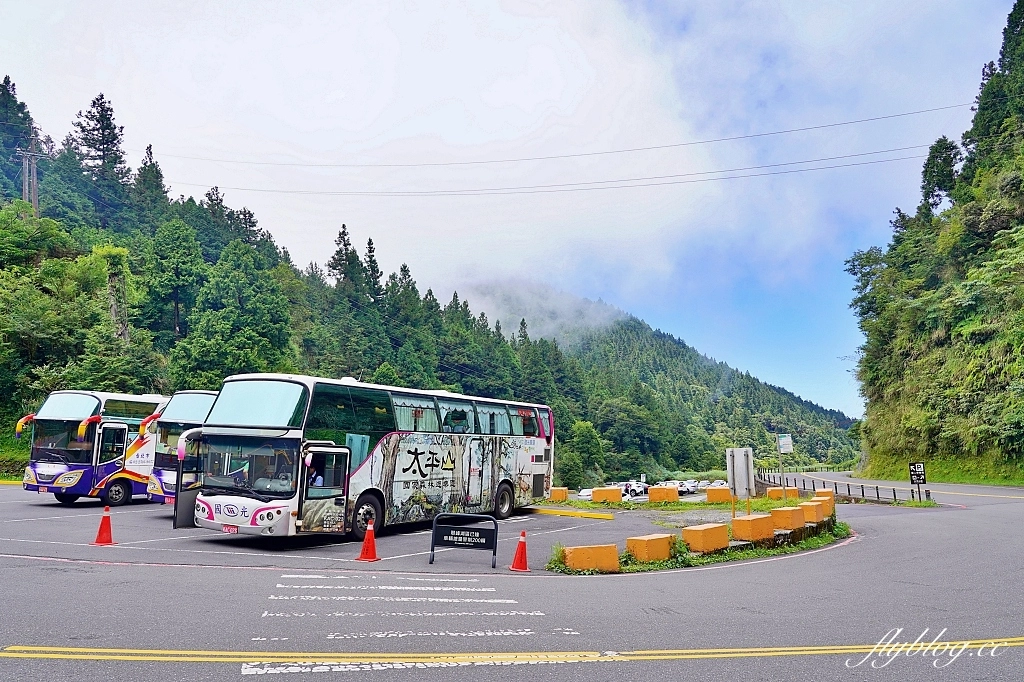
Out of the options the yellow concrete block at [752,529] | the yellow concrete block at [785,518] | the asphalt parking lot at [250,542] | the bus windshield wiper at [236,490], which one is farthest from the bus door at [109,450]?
the yellow concrete block at [785,518]

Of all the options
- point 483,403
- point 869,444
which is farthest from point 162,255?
point 869,444

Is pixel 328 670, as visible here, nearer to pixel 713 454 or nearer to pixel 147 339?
pixel 147 339

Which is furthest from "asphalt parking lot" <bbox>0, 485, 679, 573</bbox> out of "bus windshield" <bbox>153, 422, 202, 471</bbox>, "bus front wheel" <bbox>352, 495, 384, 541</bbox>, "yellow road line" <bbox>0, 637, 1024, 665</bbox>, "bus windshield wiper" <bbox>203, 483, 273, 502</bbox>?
"yellow road line" <bbox>0, 637, 1024, 665</bbox>

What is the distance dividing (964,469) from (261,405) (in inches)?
1829

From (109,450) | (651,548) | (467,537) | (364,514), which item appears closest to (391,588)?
(467,537)

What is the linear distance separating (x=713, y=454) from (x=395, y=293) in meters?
72.1

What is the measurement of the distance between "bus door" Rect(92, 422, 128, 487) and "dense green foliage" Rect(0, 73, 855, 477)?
971 inches

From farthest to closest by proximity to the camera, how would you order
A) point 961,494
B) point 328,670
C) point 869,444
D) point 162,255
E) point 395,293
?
point 395,293, point 162,255, point 869,444, point 961,494, point 328,670

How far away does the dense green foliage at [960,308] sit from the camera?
1738 inches

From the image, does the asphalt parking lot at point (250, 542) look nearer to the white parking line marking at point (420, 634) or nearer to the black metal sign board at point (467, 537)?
the black metal sign board at point (467, 537)

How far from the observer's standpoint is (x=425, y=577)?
12.2 meters

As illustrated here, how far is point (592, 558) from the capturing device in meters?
13.2

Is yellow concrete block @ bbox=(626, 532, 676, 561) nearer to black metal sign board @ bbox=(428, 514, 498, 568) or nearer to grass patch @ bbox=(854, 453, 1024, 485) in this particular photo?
black metal sign board @ bbox=(428, 514, 498, 568)

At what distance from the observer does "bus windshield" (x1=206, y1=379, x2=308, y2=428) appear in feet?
49.5
